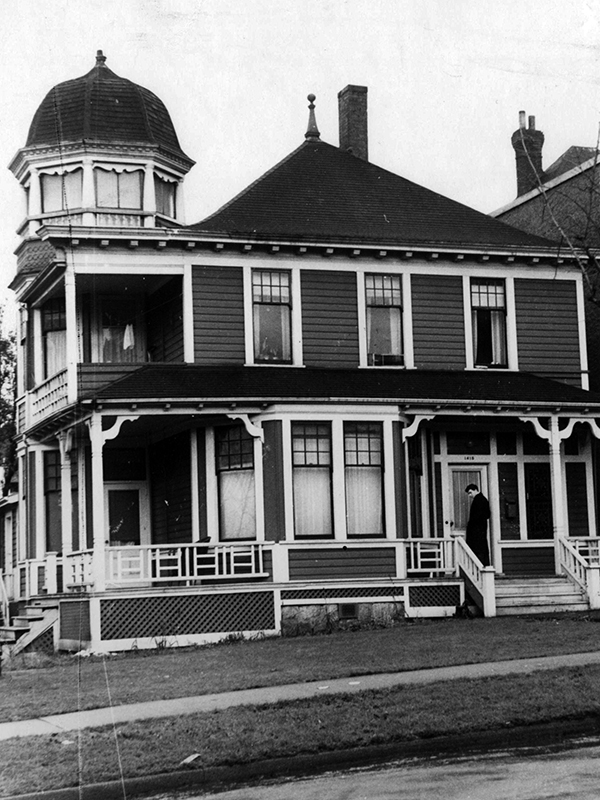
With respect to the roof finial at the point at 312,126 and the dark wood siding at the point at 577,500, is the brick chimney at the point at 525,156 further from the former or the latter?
the dark wood siding at the point at 577,500

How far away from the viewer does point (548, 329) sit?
26.7 meters

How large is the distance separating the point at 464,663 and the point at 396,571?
7320 mm

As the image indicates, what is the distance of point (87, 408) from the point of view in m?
22.4

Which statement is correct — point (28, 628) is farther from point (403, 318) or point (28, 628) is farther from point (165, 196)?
point (165, 196)

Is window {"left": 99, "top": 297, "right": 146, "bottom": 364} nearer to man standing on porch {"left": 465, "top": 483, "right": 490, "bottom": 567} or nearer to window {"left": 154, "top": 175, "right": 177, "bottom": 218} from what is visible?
window {"left": 154, "top": 175, "right": 177, "bottom": 218}

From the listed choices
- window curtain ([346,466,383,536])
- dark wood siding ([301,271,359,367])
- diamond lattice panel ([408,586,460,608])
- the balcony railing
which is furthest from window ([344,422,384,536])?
the balcony railing

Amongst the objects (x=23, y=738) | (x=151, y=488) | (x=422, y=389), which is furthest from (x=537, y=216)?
(x=23, y=738)

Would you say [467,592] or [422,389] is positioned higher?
[422,389]

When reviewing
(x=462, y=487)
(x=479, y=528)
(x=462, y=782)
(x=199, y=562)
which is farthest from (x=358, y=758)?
(x=462, y=487)

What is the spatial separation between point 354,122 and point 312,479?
11.0 metres

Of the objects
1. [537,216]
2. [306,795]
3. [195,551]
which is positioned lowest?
[306,795]

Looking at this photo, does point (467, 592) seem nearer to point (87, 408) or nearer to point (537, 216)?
point (87, 408)

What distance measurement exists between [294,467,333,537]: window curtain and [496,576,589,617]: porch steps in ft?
10.8

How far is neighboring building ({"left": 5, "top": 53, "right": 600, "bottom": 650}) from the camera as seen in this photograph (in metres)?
22.8
